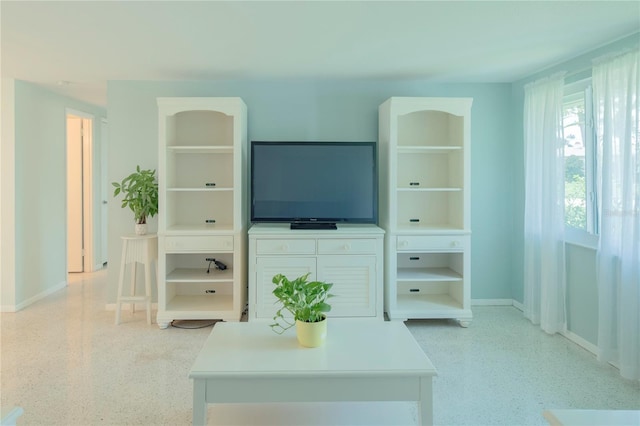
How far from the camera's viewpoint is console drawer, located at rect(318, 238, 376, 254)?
3.63 meters

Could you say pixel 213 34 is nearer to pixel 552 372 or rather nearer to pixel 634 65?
pixel 634 65

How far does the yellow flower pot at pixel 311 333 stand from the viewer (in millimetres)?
2043

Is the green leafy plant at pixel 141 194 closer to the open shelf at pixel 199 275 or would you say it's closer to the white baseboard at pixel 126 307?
the open shelf at pixel 199 275

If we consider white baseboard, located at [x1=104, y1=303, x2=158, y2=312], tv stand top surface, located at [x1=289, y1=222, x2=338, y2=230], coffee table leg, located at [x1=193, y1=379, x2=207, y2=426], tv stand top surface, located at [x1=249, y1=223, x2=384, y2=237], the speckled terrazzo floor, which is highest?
tv stand top surface, located at [x1=289, y1=222, x2=338, y2=230]

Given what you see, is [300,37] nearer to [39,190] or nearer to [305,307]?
[305,307]

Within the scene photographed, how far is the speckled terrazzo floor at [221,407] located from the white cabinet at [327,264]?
53 centimetres

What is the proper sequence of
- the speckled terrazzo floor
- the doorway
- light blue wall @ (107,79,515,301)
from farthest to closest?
the doorway → light blue wall @ (107,79,515,301) → the speckled terrazzo floor

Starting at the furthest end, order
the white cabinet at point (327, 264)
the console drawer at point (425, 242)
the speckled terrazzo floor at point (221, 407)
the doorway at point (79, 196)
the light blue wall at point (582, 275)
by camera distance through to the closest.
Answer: the doorway at point (79, 196), the console drawer at point (425, 242), the white cabinet at point (327, 264), the light blue wall at point (582, 275), the speckled terrazzo floor at point (221, 407)

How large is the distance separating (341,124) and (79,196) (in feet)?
13.2

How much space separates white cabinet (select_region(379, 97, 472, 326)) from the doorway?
426cm

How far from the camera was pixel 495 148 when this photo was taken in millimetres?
4234

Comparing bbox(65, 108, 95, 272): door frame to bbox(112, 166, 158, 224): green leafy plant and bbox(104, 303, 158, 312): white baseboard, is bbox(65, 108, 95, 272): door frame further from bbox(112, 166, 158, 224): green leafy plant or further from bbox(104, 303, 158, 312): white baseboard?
bbox(112, 166, 158, 224): green leafy plant

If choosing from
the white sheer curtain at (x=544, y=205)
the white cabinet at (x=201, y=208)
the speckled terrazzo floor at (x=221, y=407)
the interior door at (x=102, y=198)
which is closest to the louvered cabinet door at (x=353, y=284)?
the speckled terrazzo floor at (x=221, y=407)

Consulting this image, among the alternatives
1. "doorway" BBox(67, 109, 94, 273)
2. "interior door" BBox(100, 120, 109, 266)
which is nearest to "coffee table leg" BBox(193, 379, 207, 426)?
"doorway" BBox(67, 109, 94, 273)
